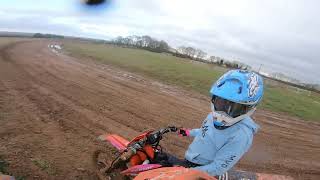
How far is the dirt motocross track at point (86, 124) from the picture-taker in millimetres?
6934

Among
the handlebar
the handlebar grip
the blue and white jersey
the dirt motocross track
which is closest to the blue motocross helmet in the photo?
the blue and white jersey

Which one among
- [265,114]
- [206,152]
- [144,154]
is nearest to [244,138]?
[206,152]

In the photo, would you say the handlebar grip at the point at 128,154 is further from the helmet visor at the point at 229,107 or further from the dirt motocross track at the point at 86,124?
the dirt motocross track at the point at 86,124

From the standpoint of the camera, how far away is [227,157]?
4.39m

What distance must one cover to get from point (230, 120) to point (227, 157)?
1.33 feet

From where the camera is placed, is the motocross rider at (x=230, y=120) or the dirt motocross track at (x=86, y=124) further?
the dirt motocross track at (x=86, y=124)

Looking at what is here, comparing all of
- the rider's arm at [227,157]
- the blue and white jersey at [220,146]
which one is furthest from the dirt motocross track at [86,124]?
the rider's arm at [227,157]

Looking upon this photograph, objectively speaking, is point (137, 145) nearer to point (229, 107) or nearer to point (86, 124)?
point (229, 107)

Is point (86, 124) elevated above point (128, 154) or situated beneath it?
situated beneath

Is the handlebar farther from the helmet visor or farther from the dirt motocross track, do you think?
the dirt motocross track

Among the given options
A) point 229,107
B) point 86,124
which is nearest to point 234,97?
point 229,107

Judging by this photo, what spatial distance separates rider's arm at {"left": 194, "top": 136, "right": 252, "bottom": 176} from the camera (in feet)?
14.2

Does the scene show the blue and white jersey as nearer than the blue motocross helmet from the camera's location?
No

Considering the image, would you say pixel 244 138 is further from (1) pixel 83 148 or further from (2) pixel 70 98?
(2) pixel 70 98
